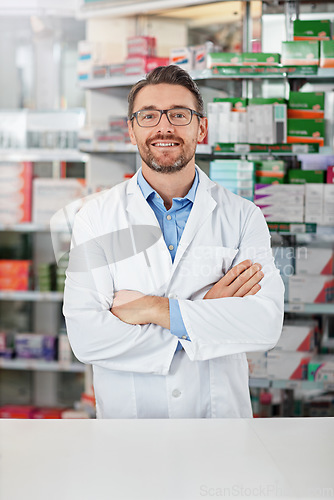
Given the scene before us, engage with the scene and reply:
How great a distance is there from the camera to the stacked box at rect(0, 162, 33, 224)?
156 inches

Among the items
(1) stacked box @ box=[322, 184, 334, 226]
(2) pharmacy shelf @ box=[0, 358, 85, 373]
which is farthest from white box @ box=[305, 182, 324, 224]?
(2) pharmacy shelf @ box=[0, 358, 85, 373]

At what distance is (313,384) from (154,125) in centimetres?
151

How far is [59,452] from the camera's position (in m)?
1.18

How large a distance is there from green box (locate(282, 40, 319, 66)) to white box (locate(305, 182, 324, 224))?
54 cm

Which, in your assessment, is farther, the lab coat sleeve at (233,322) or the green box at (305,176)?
the green box at (305,176)

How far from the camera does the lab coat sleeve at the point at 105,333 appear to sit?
1.76m

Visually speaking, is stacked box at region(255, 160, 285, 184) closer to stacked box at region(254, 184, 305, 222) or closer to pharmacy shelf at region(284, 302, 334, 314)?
stacked box at region(254, 184, 305, 222)

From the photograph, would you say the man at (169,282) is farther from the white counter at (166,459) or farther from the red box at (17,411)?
the red box at (17,411)

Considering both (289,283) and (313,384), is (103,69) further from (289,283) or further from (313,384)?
(313,384)

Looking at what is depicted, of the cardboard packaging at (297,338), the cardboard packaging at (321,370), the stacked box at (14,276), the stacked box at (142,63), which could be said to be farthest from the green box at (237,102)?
the stacked box at (14,276)

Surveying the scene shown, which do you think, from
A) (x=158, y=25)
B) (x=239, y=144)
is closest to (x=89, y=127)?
(x=158, y=25)

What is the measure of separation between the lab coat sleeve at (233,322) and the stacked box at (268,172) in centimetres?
90

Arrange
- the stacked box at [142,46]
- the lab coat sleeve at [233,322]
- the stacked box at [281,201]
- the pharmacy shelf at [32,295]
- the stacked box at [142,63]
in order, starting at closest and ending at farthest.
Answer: the lab coat sleeve at [233,322] < the stacked box at [281,201] < the stacked box at [142,63] < the stacked box at [142,46] < the pharmacy shelf at [32,295]

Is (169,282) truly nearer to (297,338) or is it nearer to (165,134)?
→ (165,134)
